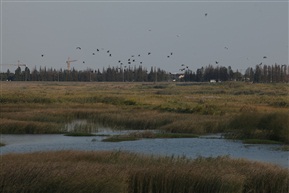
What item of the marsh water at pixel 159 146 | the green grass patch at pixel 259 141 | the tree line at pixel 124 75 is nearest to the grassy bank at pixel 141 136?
the marsh water at pixel 159 146

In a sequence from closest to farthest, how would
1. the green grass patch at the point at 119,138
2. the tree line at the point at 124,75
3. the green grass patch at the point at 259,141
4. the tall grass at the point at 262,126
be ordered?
the green grass patch at the point at 259,141 → the tall grass at the point at 262,126 → the green grass patch at the point at 119,138 → the tree line at the point at 124,75

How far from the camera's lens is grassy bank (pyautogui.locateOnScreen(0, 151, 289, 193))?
43.5 feet

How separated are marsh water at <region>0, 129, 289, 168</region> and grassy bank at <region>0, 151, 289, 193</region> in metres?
7.72

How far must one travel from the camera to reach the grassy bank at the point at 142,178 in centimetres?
1327

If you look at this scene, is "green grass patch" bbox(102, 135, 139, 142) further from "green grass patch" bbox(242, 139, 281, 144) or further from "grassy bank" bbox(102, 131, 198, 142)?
"green grass patch" bbox(242, 139, 281, 144)

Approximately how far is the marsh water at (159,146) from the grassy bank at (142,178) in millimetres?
7718

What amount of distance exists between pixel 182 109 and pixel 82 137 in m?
14.1

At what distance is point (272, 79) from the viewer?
13050 centimetres

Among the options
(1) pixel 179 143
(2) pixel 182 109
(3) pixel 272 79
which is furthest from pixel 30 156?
(3) pixel 272 79

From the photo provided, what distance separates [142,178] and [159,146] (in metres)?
13.1

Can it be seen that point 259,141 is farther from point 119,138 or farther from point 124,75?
point 124,75

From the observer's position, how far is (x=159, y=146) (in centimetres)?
2733

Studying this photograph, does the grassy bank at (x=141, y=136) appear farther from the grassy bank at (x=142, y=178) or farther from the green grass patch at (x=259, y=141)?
the grassy bank at (x=142, y=178)

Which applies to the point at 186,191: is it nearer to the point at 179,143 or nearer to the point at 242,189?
the point at 242,189
